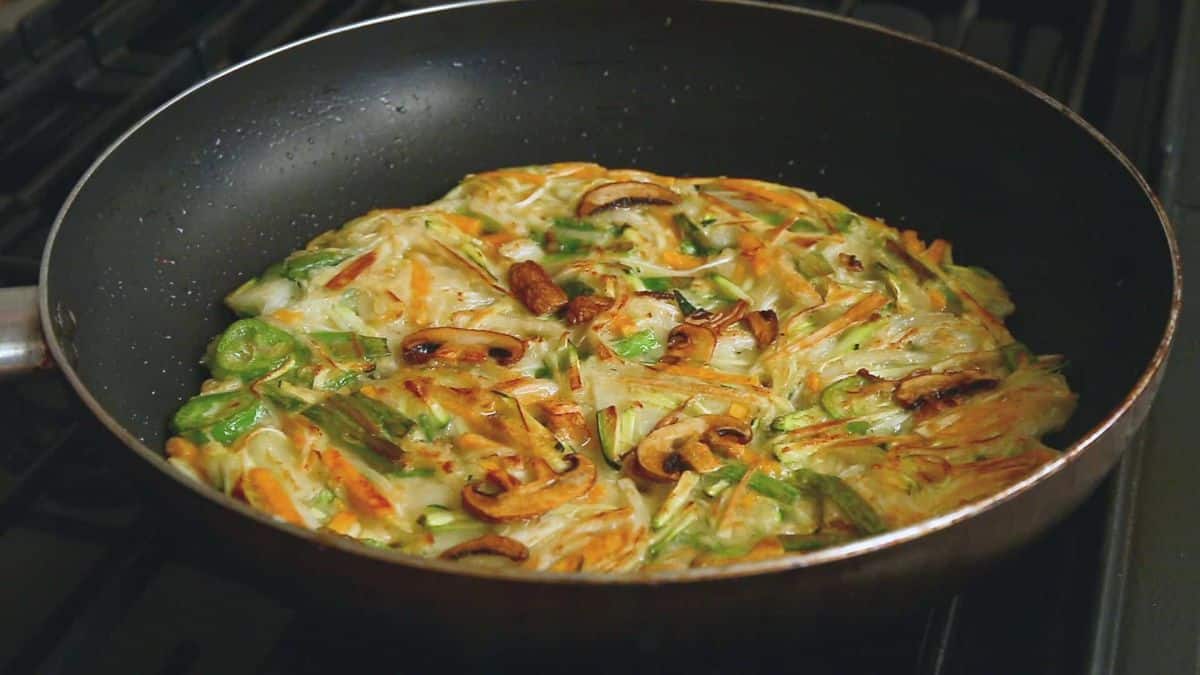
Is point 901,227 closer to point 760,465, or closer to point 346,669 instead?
point 760,465

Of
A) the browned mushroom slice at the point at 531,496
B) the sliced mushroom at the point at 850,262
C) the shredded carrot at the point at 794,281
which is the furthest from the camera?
the sliced mushroom at the point at 850,262

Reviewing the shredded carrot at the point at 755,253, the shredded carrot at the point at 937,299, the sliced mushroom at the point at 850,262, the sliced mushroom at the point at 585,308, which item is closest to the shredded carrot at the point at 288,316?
the sliced mushroom at the point at 585,308

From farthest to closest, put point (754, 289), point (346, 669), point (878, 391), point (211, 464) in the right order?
point (754, 289), point (878, 391), point (211, 464), point (346, 669)

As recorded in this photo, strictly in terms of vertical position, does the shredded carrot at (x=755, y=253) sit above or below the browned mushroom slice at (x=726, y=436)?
above

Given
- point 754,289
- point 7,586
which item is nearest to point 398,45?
point 754,289

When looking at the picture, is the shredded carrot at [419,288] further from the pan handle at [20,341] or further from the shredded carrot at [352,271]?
the pan handle at [20,341]

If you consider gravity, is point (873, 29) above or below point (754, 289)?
above

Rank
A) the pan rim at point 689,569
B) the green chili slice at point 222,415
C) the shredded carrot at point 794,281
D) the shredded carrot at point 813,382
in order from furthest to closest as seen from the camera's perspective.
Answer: the shredded carrot at point 794,281 → the shredded carrot at point 813,382 → the green chili slice at point 222,415 → the pan rim at point 689,569
